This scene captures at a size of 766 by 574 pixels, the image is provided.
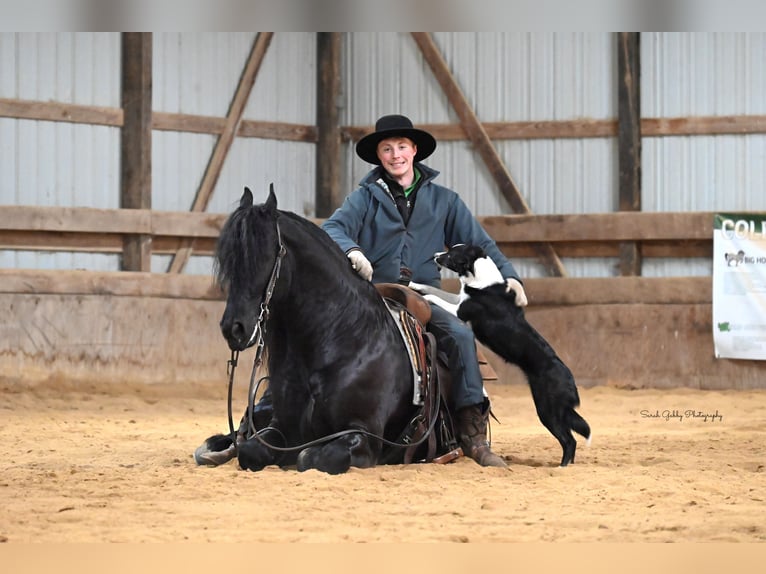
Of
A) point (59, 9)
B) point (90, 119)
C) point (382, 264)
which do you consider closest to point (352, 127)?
point (90, 119)

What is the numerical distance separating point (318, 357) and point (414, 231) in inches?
41.2

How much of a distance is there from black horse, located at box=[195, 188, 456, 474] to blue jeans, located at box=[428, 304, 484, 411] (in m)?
0.41

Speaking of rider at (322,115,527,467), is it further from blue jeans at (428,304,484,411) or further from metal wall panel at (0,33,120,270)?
metal wall panel at (0,33,120,270)

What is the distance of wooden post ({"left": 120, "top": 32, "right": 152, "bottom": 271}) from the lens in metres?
10.9

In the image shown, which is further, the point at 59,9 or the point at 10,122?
the point at 10,122

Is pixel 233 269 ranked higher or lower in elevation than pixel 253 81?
lower

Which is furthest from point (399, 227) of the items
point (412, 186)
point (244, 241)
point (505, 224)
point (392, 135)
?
point (505, 224)

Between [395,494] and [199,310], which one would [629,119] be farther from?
[395,494]

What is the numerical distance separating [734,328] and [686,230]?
1.13 metres

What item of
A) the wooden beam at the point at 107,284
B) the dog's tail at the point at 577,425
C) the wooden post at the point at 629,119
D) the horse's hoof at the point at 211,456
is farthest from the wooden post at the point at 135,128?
the dog's tail at the point at 577,425

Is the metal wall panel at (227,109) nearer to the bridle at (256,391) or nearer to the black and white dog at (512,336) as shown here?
the black and white dog at (512,336)

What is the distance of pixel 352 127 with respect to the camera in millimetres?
12070

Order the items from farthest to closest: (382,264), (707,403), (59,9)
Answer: (707,403)
(382,264)
(59,9)

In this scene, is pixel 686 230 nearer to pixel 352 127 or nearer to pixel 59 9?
pixel 352 127
